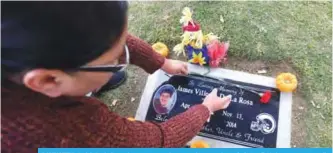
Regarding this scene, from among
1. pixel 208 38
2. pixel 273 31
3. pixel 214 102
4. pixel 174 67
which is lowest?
pixel 214 102

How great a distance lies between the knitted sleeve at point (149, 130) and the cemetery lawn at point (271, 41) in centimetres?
31

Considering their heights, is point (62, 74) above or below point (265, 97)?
below

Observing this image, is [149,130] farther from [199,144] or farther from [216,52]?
[216,52]

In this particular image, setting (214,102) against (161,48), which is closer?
(214,102)

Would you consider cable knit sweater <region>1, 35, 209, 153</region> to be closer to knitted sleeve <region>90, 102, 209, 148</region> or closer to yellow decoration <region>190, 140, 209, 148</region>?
knitted sleeve <region>90, 102, 209, 148</region>

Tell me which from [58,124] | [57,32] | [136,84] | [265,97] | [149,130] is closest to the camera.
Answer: [57,32]

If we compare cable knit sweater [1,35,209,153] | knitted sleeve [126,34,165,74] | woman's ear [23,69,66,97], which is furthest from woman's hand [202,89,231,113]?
woman's ear [23,69,66,97]

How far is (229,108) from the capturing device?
128 cm

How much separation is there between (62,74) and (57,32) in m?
0.10

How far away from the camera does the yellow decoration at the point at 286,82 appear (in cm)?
129

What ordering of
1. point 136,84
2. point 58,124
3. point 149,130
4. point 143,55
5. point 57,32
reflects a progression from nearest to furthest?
point 57,32 < point 58,124 < point 149,130 < point 143,55 < point 136,84

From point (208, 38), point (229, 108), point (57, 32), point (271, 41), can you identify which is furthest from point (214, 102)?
point (57, 32)

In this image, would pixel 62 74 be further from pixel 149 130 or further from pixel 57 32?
pixel 149 130

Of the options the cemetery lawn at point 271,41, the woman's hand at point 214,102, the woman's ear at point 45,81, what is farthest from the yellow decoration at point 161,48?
the woman's ear at point 45,81
